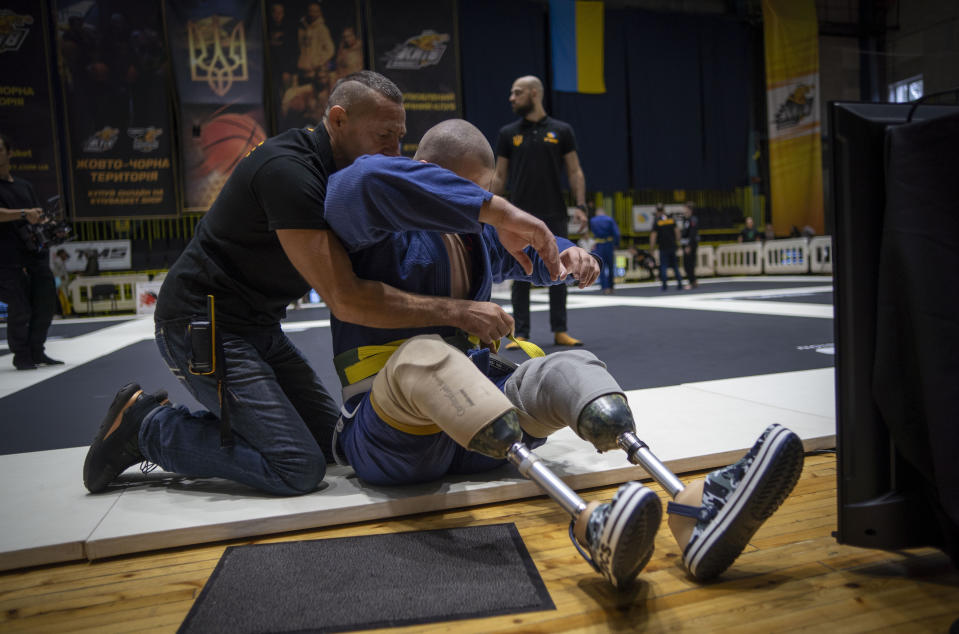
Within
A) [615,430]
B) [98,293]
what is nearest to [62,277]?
[98,293]

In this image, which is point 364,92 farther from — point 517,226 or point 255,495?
point 255,495

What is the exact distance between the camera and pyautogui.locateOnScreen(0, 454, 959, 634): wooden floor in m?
0.99

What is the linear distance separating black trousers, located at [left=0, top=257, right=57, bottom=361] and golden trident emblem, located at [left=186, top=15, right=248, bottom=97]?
25.2 feet

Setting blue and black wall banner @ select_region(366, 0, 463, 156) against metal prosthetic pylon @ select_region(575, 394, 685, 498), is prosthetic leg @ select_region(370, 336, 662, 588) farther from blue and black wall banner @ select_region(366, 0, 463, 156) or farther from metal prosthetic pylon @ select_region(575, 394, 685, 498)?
blue and black wall banner @ select_region(366, 0, 463, 156)

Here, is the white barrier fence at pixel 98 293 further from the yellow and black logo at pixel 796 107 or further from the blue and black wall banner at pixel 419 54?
the yellow and black logo at pixel 796 107

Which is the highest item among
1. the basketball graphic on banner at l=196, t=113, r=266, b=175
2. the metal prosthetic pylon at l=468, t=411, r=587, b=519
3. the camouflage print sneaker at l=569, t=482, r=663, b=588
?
the basketball graphic on banner at l=196, t=113, r=266, b=175

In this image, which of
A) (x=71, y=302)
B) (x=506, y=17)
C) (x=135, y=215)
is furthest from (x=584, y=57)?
(x=71, y=302)

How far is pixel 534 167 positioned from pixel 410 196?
334 centimetres

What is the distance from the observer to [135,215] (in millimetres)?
11117

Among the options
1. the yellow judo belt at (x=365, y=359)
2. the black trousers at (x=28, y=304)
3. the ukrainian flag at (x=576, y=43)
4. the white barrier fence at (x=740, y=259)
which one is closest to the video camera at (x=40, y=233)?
the black trousers at (x=28, y=304)

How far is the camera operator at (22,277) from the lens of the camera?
4.08m

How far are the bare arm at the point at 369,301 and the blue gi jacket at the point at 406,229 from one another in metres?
0.06

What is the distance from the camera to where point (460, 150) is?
4.78 ft

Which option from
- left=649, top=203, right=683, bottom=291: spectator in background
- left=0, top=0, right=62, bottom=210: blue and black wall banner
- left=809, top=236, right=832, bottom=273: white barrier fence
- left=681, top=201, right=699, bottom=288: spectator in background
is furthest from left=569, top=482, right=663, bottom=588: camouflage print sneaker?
left=809, top=236, right=832, bottom=273: white barrier fence
